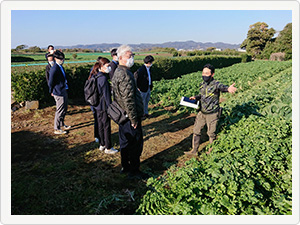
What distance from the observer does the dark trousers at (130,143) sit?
156 inches

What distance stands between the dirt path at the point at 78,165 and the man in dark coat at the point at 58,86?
1.68 ft

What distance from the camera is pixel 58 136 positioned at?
Result: 6.23 metres

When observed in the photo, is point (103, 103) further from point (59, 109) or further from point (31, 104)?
point (31, 104)

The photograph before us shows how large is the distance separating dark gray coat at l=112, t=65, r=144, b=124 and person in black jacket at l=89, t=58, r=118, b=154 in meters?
1.10

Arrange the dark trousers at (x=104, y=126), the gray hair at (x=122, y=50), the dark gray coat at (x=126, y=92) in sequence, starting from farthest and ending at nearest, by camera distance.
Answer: the dark trousers at (x=104, y=126) < the gray hair at (x=122, y=50) < the dark gray coat at (x=126, y=92)

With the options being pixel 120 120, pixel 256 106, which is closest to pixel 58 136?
pixel 120 120

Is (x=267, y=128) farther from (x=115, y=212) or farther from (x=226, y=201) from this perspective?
(x=115, y=212)

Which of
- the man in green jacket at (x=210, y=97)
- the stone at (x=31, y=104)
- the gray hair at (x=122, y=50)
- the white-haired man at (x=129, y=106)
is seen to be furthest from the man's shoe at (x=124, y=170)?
the stone at (x=31, y=104)

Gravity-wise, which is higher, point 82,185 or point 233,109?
point 233,109

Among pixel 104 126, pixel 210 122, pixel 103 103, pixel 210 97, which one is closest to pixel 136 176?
pixel 104 126

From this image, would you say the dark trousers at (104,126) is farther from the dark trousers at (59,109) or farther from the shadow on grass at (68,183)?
the dark trousers at (59,109)

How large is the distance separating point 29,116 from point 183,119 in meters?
5.89

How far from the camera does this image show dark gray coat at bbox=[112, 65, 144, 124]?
11.9ft

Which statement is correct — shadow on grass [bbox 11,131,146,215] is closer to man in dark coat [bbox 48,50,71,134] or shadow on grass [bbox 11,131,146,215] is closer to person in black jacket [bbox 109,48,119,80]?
man in dark coat [bbox 48,50,71,134]
